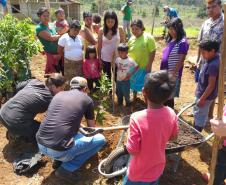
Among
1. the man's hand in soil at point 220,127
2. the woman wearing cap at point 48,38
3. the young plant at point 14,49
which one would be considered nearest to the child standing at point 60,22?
the woman wearing cap at point 48,38

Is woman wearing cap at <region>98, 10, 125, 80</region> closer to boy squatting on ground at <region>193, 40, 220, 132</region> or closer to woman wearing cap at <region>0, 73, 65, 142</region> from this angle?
woman wearing cap at <region>0, 73, 65, 142</region>

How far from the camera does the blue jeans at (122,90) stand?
5.76m

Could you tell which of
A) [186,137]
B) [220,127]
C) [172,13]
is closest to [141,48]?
[186,137]

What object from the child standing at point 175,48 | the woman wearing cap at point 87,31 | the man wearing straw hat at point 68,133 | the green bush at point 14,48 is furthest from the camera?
the woman wearing cap at point 87,31

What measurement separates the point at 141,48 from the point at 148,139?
3.16 metres

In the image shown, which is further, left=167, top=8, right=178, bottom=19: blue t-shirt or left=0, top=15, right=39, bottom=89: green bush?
left=167, top=8, right=178, bottom=19: blue t-shirt

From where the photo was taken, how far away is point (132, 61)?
5539mm

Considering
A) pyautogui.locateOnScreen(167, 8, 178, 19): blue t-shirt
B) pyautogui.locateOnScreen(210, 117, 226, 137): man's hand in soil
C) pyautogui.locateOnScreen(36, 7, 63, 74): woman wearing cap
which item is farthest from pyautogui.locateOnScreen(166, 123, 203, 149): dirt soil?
pyautogui.locateOnScreen(167, 8, 178, 19): blue t-shirt

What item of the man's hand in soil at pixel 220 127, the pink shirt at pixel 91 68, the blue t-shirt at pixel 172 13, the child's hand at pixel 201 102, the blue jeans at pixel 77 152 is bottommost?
the blue jeans at pixel 77 152

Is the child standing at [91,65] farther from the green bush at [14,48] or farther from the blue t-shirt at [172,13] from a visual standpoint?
the blue t-shirt at [172,13]

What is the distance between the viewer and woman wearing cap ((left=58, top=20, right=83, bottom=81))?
5703mm

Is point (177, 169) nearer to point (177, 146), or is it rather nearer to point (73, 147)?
point (177, 146)

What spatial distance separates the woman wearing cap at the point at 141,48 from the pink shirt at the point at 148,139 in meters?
2.99

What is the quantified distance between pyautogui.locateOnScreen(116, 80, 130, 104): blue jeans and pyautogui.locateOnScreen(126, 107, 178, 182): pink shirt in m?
3.08
